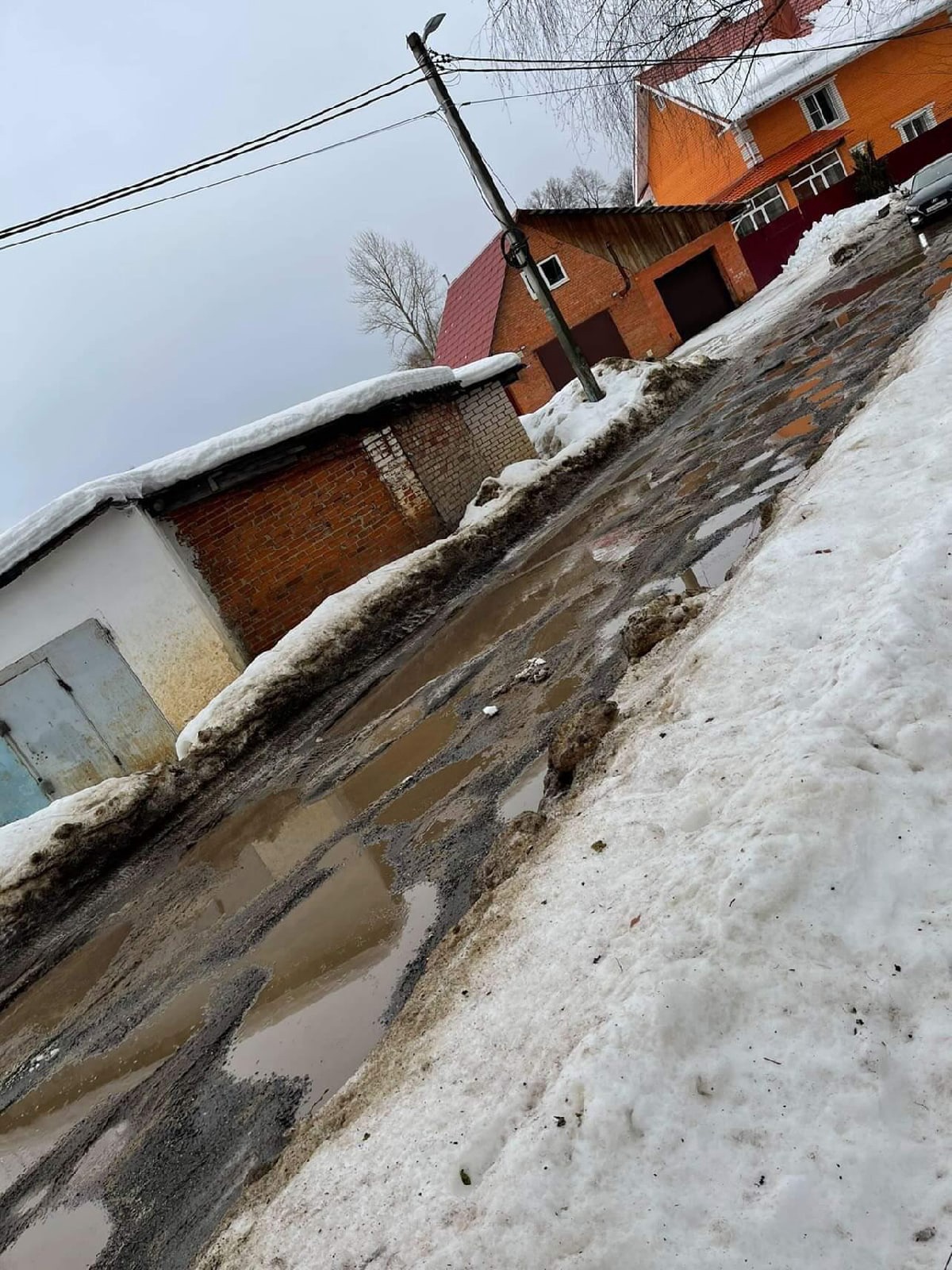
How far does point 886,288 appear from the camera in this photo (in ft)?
40.1

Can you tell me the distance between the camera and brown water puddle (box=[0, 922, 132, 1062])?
16.7ft

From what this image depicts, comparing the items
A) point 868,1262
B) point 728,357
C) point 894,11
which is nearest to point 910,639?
point 868,1262

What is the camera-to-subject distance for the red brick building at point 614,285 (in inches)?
1021

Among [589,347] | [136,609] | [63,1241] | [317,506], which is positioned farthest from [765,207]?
[63,1241]

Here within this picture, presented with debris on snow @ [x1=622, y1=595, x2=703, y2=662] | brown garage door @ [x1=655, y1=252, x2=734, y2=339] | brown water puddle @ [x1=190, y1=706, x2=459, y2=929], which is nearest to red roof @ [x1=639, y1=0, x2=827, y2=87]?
debris on snow @ [x1=622, y1=595, x2=703, y2=662]

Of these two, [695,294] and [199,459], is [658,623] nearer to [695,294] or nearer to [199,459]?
[199,459]

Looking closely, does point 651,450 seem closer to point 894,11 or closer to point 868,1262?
point 894,11

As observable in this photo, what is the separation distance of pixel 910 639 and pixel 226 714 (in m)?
7.14

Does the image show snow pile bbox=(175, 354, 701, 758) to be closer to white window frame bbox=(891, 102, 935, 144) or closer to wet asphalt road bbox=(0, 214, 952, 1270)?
wet asphalt road bbox=(0, 214, 952, 1270)

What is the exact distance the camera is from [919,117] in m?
29.9

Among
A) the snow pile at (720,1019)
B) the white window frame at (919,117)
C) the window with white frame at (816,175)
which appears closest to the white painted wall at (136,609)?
the snow pile at (720,1019)

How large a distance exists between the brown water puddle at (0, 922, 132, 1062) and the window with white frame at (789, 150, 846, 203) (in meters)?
33.8

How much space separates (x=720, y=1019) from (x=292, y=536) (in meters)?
9.77

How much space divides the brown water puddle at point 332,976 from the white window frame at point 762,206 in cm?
3185
